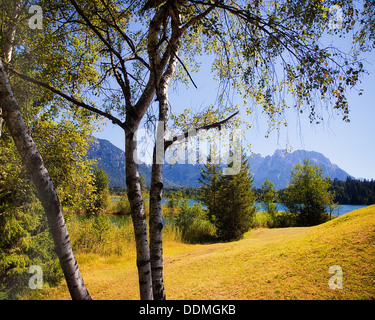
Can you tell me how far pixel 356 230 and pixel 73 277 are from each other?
5.47 metres

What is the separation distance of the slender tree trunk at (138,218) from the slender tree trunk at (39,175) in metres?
0.64

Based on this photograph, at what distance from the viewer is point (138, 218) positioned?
2.44 m

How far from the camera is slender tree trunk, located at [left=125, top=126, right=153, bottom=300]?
234cm

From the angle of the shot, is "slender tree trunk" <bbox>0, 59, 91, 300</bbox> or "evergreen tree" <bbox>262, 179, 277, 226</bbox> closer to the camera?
"slender tree trunk" <bbox>0, 59, 91, 300</bbox>

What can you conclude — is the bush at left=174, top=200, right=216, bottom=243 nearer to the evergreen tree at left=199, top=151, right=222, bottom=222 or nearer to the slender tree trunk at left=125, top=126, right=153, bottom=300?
the evergreen tree at left=199, top=151, right=222, bottom=222

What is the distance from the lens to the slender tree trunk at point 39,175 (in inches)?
72.1

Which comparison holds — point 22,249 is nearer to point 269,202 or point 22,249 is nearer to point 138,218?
point 138,218

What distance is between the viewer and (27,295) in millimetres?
5648

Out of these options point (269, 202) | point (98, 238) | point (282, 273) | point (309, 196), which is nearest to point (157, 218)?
point (282, 273)

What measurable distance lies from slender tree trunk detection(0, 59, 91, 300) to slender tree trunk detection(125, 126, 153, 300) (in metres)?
0.64

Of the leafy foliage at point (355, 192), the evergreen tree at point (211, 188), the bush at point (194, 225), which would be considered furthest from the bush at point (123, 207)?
the leafy foliage at point (355, 192)

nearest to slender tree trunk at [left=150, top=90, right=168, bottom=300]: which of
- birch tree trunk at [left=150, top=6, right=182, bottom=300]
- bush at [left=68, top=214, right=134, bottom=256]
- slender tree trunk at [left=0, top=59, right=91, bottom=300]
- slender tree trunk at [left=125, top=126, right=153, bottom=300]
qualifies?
birch tree trunk at [left=150, top=6, right=182, bottom=300]
